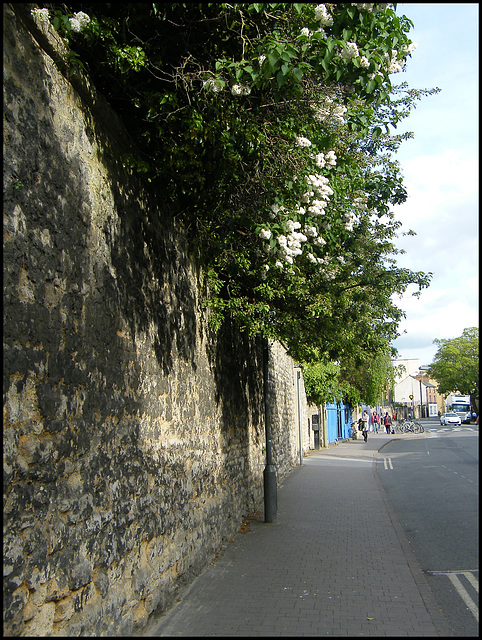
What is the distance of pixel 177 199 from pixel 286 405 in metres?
11.3

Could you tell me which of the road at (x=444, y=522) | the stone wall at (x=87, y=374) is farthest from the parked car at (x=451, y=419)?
the stone wall at (x=87, y=374)

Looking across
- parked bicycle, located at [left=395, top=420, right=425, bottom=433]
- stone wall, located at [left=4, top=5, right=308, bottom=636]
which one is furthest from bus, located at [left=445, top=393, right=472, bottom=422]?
stone wall, located at [left=4, top=5, right=308, bottom=636]

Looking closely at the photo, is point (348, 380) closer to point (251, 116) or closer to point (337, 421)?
point (337, 421)

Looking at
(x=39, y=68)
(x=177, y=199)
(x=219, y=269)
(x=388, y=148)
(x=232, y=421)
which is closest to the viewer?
(x=39, y=68)

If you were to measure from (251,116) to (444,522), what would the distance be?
7573 mm

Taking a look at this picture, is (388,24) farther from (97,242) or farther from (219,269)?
(219,269)

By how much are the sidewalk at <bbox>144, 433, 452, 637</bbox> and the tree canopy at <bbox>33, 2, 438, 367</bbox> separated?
296 cm

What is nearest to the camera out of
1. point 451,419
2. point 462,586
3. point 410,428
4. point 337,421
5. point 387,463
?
point 462,586

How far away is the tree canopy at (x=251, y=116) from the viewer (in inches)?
185

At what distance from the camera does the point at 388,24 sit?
16.8 feet

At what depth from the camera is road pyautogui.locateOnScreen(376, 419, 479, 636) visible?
5.81 metres

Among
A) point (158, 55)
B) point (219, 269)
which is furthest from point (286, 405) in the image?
point (158, 55)

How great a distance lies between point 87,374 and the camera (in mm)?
4102

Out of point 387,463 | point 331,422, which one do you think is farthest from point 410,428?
point 387,463
